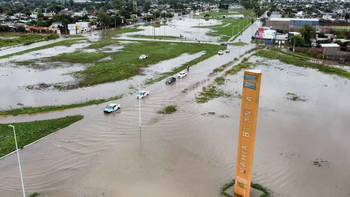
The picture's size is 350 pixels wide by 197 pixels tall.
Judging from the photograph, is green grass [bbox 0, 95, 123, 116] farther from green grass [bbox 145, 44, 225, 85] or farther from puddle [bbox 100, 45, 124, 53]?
puddle [bbox 100, 45, 124, 53]

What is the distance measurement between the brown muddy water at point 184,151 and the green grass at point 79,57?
17.8 meters

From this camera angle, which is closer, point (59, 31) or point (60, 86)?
point (60, 86)

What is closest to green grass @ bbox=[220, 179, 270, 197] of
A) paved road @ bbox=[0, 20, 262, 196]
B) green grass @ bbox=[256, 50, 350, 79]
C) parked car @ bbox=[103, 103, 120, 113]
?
paved road @ bbox=[0, 20, 262, 196]

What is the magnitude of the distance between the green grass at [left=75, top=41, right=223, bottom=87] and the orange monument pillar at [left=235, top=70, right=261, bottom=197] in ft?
65.7

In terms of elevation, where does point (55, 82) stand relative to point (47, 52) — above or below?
below

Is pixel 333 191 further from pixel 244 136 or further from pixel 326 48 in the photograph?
pixel 326 48

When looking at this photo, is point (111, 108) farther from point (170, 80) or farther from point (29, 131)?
point (170, 80)

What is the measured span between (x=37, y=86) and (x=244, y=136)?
75.3 ft

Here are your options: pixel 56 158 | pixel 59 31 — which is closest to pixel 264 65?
pixel 56 158

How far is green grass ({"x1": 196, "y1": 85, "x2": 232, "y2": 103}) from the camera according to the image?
2494cm

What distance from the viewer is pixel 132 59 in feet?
129

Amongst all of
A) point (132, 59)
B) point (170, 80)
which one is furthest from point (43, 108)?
point (132, 59)

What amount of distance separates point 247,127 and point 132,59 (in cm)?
2977

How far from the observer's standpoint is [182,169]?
1477 centimetres
